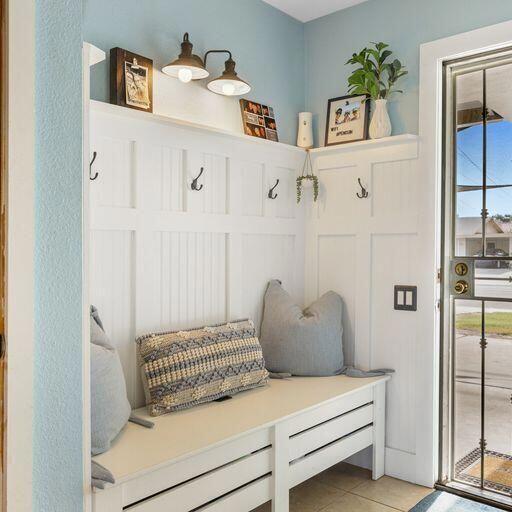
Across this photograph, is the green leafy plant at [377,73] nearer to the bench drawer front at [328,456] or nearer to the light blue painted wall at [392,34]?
the light blue painted wall at [392,34]

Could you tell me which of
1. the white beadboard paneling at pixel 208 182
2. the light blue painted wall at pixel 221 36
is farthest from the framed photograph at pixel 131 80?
the white beadboard paneling at pixel 208 182

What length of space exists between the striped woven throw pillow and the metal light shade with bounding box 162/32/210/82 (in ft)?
3.80

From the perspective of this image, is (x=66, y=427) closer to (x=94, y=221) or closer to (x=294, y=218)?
(x=94, y=221)

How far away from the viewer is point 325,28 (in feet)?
10.2

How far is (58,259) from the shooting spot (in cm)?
135

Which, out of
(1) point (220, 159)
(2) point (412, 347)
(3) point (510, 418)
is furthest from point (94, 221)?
(3) point (510, 418)

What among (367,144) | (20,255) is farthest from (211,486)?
(367,144)

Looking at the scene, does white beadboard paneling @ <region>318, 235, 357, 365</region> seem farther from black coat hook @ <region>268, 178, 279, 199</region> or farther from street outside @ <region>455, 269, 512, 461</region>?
street outside @ <region>455, 269, 512, 461</region>

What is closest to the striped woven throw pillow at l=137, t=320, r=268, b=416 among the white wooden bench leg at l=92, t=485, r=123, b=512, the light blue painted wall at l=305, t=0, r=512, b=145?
the white wooden bench leg at l=92, t=485, r=123, b=512

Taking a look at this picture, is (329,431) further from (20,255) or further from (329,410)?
(20,255)

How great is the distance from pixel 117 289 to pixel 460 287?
1644mm

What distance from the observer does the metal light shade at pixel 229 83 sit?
2.54m

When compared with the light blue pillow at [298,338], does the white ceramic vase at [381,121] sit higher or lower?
higher

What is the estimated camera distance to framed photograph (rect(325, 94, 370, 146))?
9.54 feet
